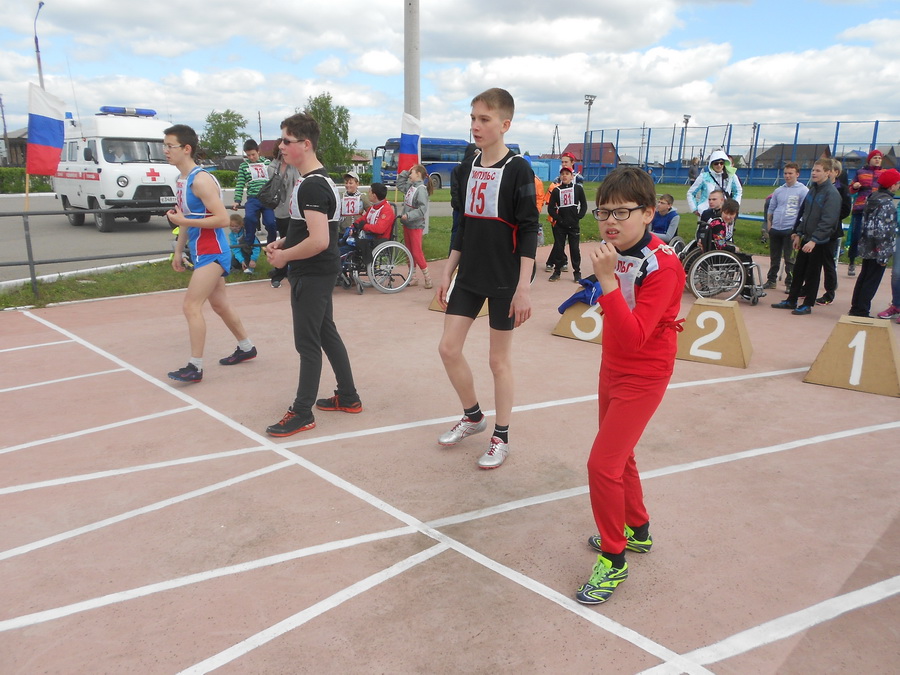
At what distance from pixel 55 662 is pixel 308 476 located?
5.44 ft

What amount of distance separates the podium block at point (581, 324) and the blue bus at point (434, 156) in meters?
30.6

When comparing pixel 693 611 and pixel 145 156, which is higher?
pixel 145 156

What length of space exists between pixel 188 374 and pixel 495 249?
316cm

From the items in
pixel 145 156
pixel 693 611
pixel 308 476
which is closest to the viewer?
pixel 693 611

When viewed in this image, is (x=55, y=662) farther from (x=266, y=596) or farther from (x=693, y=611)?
(x=693, y=611)

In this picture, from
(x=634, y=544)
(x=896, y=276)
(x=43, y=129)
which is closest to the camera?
(x=634, y=544)

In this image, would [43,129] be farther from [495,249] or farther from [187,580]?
[187,580]

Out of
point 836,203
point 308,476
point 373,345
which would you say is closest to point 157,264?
point 373,345

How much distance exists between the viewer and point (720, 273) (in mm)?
8953

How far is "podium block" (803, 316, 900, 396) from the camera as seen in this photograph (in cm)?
550

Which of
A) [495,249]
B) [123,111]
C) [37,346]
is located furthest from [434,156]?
[495,249]

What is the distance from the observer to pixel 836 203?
8.15 metres

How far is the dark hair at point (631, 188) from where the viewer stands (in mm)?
2516

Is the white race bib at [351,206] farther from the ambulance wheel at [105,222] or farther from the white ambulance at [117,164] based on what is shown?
the ambulance wheel at [105,222]
